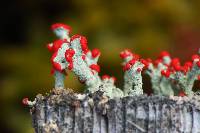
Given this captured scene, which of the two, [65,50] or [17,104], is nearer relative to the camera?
[65,50]

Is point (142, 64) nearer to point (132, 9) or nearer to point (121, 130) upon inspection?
point (121, 130)

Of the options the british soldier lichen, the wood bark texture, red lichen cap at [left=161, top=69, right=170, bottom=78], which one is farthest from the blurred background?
the wood bark texture

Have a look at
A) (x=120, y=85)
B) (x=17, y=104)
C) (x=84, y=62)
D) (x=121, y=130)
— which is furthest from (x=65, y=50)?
(x=17, y=104)

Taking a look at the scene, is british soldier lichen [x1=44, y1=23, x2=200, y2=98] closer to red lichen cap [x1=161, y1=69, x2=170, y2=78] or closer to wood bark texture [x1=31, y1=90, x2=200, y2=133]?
red lichen cap [x1=161, y1=69, x2=170, y2=78]

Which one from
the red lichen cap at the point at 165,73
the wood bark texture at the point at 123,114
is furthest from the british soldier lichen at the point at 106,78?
the wood bark texture at the point at 123,114

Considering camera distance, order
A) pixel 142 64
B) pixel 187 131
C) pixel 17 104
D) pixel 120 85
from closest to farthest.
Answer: pixel 187 131
pixel 142 64
pixel 120 85
pixel 17 104

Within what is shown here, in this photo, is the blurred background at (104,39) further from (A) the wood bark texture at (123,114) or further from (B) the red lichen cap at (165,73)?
(A) the wood bark texture at (123,114)
